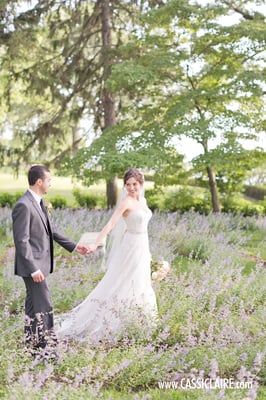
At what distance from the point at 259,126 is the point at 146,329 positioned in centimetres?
916

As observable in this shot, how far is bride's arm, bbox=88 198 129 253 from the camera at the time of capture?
602 centimetres

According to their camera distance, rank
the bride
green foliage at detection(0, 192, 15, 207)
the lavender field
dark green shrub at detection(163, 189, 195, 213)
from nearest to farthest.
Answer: the lavender field, the bride, dark green shrub at detection(163, 189, 195, 213), green foliage at detection(0, 192, 15, 207)

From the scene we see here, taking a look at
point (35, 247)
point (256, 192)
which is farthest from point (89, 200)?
point (35, 247)

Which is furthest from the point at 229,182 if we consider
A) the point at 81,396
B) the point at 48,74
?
the point at 81,396

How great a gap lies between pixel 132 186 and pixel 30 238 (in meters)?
1.41

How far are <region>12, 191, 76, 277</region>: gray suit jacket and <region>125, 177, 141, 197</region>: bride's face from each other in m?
1.09

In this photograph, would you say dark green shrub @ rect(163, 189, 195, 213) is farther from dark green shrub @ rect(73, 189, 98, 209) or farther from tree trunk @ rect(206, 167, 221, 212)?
dark green shrub @ rect(73, 189, 98, 209)

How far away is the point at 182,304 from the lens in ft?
20.1

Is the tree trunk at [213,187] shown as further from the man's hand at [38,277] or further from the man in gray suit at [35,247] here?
the man's hand at [38,277]

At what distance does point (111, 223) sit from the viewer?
606cm

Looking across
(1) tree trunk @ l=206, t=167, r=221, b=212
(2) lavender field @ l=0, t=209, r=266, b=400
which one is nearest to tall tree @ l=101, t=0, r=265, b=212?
(1) tree trunk @ l=206, t=167, r=221, b=212

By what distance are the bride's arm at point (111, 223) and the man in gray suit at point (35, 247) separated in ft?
2.36

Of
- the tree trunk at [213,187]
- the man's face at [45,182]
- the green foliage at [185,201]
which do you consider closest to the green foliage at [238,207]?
the green foliage at [185,201]

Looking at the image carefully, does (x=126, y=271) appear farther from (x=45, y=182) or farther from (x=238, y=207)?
(x=238, y=207)
